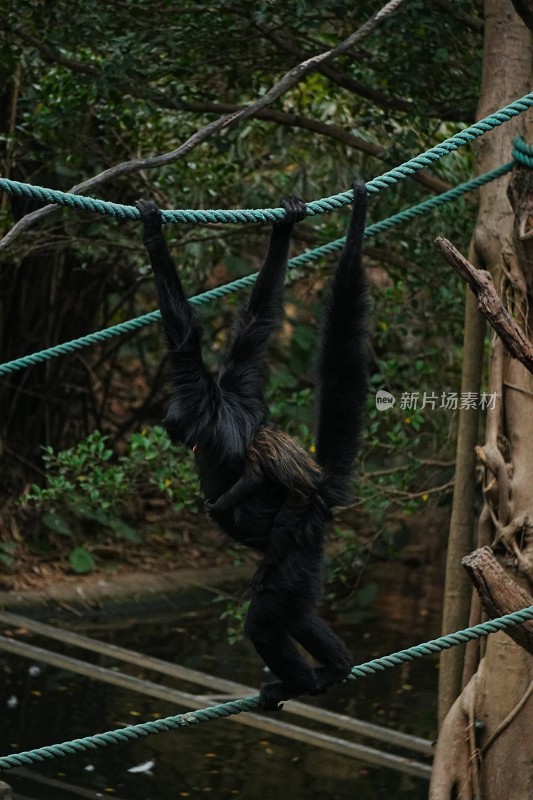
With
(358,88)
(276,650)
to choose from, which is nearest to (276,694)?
(276,650)

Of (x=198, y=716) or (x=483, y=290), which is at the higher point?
(x=483, y=290)

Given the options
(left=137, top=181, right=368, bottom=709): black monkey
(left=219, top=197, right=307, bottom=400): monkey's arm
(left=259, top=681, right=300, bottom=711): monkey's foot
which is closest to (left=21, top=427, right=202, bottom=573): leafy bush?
(left=219, top=197, right=307, bottom=400): monkey's arm

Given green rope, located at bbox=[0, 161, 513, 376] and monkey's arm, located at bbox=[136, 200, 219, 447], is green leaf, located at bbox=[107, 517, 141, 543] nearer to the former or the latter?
green rope, located at bbox=[0, 161, 513, 376]

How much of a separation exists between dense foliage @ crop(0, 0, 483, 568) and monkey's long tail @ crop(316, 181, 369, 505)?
130cm

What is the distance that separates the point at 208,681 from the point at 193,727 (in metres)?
0.45

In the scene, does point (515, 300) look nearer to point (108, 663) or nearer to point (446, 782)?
point (446, 782)

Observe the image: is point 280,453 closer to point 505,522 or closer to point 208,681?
point 505,522

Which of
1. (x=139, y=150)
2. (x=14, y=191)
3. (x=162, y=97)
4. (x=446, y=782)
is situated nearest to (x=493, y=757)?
(x=446, y=782)

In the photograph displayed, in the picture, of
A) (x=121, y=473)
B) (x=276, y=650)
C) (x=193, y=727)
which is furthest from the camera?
(x=193, y=727)

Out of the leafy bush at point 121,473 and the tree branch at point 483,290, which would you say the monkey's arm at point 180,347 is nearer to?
the tree branch at point 483,290

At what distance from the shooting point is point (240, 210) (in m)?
3.70

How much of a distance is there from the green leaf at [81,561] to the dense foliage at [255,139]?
1.27ft

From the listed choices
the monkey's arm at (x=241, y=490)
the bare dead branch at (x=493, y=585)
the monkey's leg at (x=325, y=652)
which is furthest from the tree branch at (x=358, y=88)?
the monkey's leg at (x=325, y=652)

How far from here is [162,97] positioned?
249 inches
